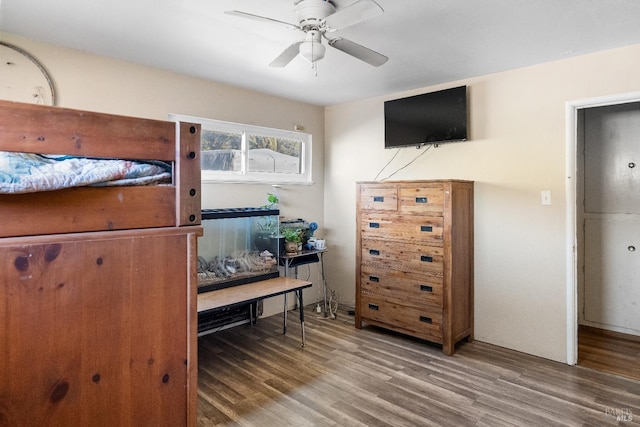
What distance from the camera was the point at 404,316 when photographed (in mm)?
3418

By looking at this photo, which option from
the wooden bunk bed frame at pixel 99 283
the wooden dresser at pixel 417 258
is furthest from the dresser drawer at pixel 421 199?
the wooden bunk bed frame at pixel 99 283

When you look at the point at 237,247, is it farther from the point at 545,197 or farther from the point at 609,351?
the point at 609,351

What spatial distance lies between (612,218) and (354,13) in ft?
11.2

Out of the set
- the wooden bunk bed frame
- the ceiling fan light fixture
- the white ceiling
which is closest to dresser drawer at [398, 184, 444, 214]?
the white ceiling

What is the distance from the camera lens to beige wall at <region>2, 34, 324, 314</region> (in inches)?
107

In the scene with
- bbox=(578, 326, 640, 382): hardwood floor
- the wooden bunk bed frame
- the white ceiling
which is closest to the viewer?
the wooden bunk bed frame

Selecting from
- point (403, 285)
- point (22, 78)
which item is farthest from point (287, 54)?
point (403, 285)

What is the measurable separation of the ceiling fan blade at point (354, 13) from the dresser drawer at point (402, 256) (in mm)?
2018

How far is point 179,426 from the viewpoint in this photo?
1307 millimetres

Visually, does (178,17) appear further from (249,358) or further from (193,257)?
(249,358)

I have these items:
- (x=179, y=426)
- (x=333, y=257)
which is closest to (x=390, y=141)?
(x=333, y=257)

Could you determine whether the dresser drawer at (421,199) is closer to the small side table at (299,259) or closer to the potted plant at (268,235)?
the small side table at (299,259)

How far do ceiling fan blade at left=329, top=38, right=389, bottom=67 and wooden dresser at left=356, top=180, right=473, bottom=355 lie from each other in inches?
49.8

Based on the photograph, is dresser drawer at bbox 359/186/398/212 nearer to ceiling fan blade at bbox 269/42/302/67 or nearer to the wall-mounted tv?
the wall-mounted tv
